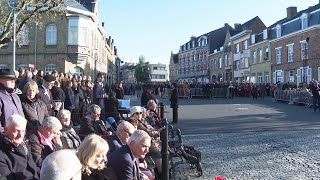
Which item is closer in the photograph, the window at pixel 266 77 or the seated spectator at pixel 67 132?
the seated spectator at pixel 67 132

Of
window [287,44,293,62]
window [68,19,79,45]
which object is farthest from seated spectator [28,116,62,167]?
window [287,44,293,62]

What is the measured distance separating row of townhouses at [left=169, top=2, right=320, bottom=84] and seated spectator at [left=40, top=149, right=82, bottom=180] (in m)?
37.2

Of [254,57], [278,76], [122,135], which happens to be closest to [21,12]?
[122,135]

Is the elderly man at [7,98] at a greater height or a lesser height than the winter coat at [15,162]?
greater

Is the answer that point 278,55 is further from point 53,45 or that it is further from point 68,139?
point 68,139

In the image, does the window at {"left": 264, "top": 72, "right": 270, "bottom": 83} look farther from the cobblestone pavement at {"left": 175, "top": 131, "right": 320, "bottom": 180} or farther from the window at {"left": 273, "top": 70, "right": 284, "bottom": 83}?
the cobblestone pavement at {"left": 175, "top": 131, "right": 320, "bottom": 180}

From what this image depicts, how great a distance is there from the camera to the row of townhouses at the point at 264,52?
42000 millimetres

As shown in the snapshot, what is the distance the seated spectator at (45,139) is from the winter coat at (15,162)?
60 cm

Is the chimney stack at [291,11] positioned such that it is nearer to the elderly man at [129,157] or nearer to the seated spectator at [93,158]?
the elderly man at [129,157]

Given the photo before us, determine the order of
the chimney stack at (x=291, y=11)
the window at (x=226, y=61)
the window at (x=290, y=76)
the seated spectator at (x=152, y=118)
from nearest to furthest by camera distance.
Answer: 1. the seated spectator at (x=152, y=118)
2. the window at (x=290, y=76)
3. the chimney stack at (x=291, y=11)
4. the window at (x=226, y=61)

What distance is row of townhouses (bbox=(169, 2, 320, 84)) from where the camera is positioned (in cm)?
4200

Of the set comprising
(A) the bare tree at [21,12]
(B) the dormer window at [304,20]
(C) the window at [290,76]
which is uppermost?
(B) the dormer window at [304,20]

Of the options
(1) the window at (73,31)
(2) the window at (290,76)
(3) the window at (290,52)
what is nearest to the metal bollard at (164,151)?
(1) the window at (73,31)

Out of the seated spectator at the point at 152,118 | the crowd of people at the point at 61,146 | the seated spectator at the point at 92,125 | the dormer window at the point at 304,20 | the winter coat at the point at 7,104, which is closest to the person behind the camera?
the crowd of people at the point at 61,146
